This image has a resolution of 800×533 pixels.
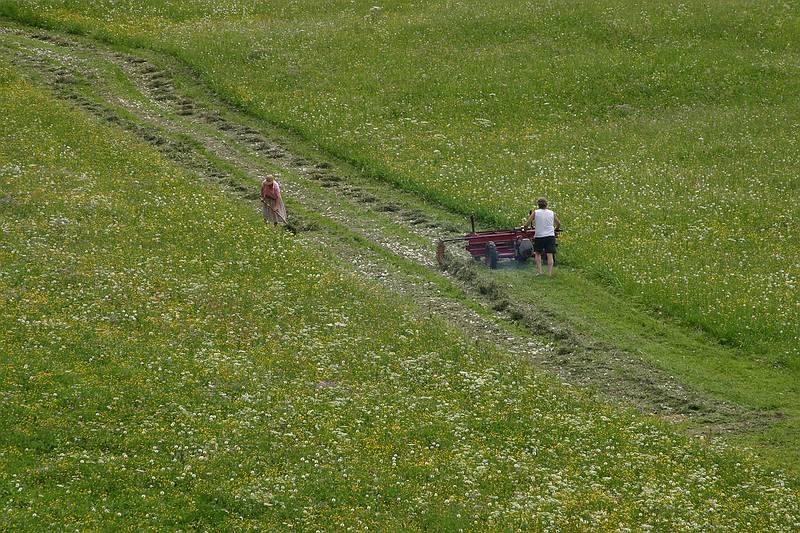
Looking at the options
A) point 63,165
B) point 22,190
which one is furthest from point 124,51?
point 22,190

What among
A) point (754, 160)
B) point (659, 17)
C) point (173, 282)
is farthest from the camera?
point (659, 17)

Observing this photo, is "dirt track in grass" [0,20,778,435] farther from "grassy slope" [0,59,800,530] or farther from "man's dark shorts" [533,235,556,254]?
"man's dark shorts" [533,235,556,254]

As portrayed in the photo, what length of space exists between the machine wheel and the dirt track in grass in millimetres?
347

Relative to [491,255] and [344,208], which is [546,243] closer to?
[491,255]

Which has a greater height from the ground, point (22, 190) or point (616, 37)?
point (616, 37)

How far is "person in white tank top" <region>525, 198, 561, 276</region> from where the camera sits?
33688 mm

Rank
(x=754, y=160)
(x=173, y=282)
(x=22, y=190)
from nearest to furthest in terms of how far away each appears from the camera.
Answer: (x=173, y=282)
(x=22, y=190)
(x=754, y=160)

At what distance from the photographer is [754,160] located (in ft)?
149

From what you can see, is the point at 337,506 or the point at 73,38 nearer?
the point at 337,506

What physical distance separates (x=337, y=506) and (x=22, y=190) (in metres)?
21.9

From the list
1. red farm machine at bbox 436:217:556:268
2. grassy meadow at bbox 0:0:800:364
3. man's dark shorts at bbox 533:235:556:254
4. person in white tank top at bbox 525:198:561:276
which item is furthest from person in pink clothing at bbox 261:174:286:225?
man's dark shorts at bbox 533:235:556:254

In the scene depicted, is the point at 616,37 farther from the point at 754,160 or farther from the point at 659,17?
the point at 754,160

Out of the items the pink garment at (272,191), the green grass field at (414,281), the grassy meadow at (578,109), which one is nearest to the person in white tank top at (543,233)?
the green grass field at (414,281)

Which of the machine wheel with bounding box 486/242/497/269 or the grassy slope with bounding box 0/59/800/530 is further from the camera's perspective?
the machine wheel with bounding box 486/242/497/269
